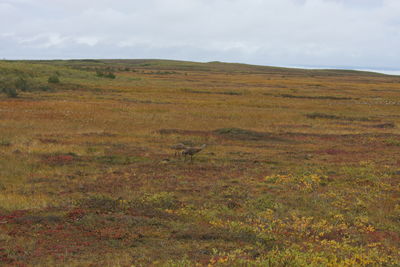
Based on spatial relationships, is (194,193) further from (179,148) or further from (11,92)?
(11,92)

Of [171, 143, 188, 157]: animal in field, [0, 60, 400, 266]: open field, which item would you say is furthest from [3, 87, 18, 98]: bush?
[171, 143, 188, 157]: animal in field

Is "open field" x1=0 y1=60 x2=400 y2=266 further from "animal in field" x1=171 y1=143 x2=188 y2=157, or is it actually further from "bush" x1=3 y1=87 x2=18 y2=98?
"bush" x1=3 y1=87 x2=18 y2=98

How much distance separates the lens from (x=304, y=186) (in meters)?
14.3

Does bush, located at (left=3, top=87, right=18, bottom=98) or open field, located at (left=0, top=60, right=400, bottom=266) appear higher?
bush, located at (left=3, top=87, right=18, bottom=98)

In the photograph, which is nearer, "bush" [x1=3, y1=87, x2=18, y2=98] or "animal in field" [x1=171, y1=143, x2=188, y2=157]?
"animal in field" [x1=171, y1=143, x2=188, y2=157]

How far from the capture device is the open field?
27.9 ft

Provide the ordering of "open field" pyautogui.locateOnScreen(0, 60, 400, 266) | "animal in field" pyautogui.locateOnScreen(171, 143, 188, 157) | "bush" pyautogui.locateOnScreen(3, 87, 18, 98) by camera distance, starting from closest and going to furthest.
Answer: "open field" pyautogui.locateOnScreen(0, 60, 400, 266) < "animal in field" pyautogui.locateOnScreen(171, 143, 188, 157) < "bush" pyautogui.locateOnScreen(3, 87, 18, 98)

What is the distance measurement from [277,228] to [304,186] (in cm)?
454

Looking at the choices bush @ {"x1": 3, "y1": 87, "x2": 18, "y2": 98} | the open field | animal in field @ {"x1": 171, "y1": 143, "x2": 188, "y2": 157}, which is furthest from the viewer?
bush @ {"x1": 3, "y1": 87, "x2": 18, "y2": 98}

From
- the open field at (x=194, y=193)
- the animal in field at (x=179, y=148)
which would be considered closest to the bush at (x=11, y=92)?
the open field at (x=194, y=193)

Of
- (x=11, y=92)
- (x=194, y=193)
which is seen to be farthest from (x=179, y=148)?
(x=11, y=92)

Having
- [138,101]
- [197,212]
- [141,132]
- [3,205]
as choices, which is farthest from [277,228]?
[138,101]

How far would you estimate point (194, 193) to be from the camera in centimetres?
1320

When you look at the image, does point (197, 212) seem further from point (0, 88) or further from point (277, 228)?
point (0, 88)
